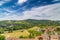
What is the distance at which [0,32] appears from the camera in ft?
24.5

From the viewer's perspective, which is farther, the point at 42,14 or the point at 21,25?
the point at 21,25

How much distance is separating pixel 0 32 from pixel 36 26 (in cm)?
144

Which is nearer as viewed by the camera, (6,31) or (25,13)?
(25,13)

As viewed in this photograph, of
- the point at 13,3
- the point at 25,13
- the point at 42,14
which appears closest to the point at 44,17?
the point at 42,14

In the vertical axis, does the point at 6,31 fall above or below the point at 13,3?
below

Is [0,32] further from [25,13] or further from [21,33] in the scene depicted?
[25,13]

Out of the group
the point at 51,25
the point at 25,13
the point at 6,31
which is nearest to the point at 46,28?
the point at 51,25

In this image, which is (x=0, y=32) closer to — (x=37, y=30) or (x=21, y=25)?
(x=21, y=25)

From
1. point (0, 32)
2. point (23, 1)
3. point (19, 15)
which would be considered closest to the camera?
point (23, 1)

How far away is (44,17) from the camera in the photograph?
637 centimetres

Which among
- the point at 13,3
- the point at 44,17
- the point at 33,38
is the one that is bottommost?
the point at 33,38

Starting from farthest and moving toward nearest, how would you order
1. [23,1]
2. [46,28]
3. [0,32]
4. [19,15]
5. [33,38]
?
[46,28]
[0,32]
[33,38]
[19,15]
[23,1]

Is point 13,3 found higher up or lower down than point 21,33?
higher up

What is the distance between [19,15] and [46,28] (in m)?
2.07
